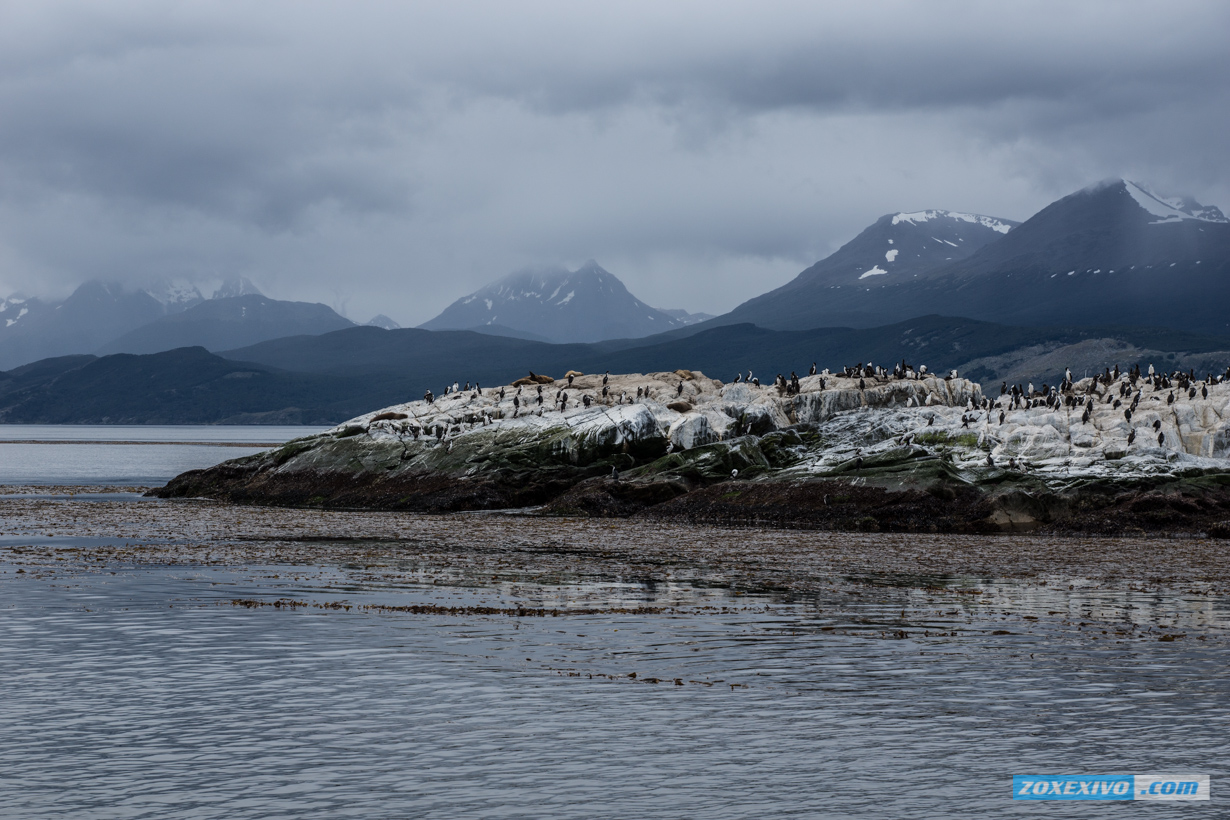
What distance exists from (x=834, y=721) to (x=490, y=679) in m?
6.96

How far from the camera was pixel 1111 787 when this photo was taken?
14953 mm

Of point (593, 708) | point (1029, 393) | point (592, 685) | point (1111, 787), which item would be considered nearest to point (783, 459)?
point (1029, 393)

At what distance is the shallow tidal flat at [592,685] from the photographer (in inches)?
589

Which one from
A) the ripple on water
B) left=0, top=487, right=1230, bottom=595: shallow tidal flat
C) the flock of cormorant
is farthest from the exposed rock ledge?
the ripple on water

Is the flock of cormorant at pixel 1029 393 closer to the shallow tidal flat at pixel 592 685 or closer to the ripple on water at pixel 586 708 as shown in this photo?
the shallow tidal flat at pixel 592 685

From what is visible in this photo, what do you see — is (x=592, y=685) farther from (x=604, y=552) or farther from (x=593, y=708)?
(x=604, y=552)

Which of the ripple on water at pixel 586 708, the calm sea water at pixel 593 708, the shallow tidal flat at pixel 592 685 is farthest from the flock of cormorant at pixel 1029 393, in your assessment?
the ripple on water at pixel 586 708

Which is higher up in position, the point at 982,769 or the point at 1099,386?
the point at 1099,386

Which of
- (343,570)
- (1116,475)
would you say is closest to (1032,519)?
(1116,475)

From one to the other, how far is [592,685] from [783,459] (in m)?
47.1

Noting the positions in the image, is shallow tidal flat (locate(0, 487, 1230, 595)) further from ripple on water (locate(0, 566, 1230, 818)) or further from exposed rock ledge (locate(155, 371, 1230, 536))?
ripple on water (locate(0, 566, 1230, 818))

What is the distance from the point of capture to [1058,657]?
23234mm

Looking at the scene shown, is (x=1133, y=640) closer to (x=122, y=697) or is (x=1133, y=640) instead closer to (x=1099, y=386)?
(x=122, y=697)

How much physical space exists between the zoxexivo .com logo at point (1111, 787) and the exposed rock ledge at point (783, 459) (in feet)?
132
